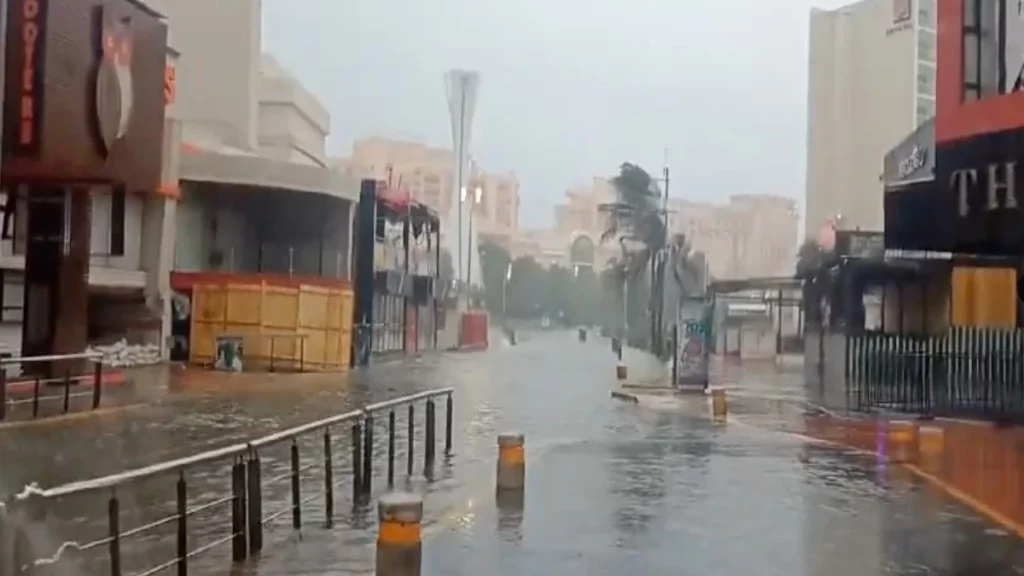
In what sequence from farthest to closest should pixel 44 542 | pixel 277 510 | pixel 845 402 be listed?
1. pixel 845 402
2. pixel 277 510
3. pixel 44 542

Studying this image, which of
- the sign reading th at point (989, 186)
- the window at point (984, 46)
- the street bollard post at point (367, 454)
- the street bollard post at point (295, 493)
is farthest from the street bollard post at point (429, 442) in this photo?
the window at point (984, 46)

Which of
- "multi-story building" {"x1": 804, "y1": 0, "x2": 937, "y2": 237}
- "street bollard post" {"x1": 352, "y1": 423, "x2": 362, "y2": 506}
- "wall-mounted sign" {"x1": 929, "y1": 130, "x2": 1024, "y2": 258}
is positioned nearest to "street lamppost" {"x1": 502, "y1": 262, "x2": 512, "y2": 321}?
"multi-story building" {"x1": 804, "y1": 0, "x2": 937, "y2": 237}

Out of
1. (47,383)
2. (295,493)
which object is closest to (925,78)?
(47,383)

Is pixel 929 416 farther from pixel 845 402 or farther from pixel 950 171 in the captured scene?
pixel 950 171

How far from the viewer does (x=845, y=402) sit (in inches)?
1278

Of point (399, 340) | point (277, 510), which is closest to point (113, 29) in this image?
point (277, 510)

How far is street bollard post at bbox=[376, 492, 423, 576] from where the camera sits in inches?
374

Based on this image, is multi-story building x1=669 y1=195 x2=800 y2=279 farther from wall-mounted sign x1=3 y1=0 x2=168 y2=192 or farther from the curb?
wall-mounted sign x1=3 y1=0 x2=168 y2=192

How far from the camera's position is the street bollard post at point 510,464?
15336 millimetres

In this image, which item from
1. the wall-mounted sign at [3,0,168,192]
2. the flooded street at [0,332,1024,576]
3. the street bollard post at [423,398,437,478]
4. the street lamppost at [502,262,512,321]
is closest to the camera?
the flooded street at [0,332,1024,576]

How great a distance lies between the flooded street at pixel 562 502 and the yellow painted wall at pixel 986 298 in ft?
18.7

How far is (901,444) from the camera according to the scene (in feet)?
66.4

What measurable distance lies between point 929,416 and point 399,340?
127 ft

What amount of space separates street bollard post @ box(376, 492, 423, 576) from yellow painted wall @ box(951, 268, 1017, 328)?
75.8 feet
